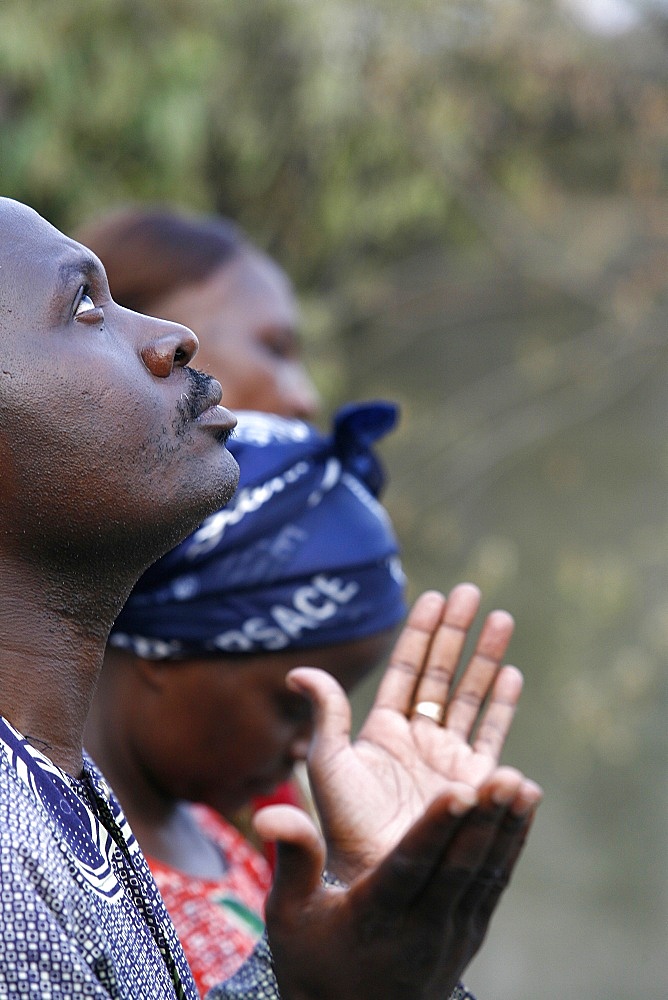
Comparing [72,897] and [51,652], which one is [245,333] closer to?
[51,652]

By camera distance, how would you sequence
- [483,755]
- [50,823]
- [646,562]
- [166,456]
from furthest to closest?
[646,562] < [483,755] < [166,456] < [50,823]

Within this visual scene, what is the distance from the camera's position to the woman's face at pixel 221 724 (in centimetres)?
213

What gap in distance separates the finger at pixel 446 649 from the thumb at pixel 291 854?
1.84 feet

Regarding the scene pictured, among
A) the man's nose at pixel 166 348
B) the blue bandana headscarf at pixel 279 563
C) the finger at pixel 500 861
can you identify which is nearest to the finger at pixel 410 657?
the blue bandana headscarf at pixel 279 563

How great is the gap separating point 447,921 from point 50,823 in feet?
1.56

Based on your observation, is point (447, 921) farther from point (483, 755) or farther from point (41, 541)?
point (41, 541)

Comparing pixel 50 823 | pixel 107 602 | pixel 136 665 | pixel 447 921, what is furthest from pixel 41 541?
pixel 136 665

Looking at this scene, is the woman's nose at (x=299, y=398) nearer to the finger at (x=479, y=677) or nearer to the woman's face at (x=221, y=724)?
the woman's face at (x=221, y=724)

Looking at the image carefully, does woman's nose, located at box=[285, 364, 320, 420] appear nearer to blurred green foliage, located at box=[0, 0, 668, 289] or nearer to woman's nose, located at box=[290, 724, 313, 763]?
woman's nose, located at box=[290, 724, 313, 763]

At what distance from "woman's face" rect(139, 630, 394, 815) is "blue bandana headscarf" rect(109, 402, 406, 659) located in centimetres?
4

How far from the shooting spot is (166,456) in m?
1.27

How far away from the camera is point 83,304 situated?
128cm

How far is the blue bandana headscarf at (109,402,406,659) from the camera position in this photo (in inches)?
84.0

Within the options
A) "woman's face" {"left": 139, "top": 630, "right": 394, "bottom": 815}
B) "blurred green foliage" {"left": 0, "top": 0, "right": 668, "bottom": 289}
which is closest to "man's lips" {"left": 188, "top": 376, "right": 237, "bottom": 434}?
"woman's face" {"left": 139, "top": 630, "right": 394, "bottom": 815}
